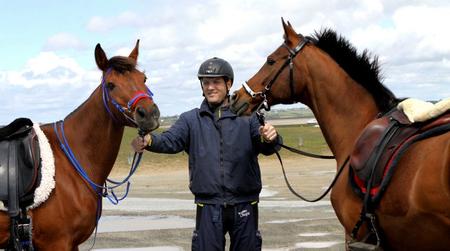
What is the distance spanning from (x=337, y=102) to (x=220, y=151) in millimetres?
1127

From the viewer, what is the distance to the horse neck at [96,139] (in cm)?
→ 509

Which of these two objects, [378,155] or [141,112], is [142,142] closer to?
[141,112]

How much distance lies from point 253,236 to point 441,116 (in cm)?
188

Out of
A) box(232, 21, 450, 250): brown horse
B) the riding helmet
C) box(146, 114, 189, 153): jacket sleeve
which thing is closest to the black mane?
box(232, 21, 450, 250): brown horse

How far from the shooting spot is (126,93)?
193 inches

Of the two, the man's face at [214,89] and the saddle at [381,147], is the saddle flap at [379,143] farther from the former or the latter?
the man's face at [214,89]

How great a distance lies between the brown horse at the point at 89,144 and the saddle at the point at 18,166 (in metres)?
0.16

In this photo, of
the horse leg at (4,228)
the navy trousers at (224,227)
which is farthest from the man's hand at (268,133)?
the horse leg at (4,228)

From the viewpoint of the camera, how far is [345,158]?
4.57m

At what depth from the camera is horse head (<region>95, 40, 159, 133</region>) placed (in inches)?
186

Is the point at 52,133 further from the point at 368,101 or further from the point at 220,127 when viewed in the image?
the point at 368,101

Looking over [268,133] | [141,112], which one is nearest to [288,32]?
[268,133]

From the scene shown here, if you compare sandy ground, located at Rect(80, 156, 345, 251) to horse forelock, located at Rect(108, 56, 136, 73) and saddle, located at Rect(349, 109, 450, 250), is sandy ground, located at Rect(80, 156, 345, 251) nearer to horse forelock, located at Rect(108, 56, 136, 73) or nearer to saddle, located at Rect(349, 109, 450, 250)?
horse forelock, located at Rect(108, 56, 136, 73)

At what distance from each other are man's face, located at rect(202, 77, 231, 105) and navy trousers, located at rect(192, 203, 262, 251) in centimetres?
96
